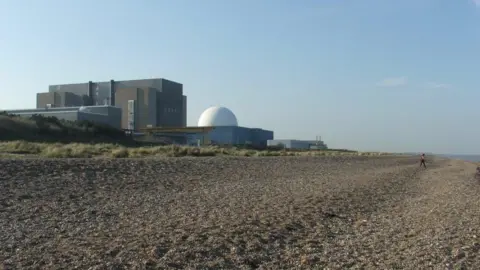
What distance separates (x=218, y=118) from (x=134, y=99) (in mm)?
20138

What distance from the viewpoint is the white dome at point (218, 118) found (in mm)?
116569

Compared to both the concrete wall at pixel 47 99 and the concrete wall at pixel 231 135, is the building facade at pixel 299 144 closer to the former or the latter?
the concrete wall at pixel 231 135

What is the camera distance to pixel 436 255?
25.5 ft

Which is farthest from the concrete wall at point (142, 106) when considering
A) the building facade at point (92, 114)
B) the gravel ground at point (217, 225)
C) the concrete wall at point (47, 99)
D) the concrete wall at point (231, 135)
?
the gravel ground at point (217, 225)

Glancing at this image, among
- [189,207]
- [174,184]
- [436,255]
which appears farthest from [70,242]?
[174,184]

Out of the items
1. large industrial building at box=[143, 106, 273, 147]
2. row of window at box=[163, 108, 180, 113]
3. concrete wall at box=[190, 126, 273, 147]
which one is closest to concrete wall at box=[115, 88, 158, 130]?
row of window at box=[163, 108, 180, 113]

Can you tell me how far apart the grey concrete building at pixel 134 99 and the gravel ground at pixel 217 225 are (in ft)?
295

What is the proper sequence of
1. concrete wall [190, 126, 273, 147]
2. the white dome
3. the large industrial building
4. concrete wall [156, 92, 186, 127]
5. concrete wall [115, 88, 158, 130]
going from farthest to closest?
the white dome, concrete wall [156, 92, 186, 127], concrete wall [190, 126, 273, 147], concrete wall [115, 88, 158, 130], the large industrial building

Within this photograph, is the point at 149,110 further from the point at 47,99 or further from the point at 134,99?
the point at 47,99

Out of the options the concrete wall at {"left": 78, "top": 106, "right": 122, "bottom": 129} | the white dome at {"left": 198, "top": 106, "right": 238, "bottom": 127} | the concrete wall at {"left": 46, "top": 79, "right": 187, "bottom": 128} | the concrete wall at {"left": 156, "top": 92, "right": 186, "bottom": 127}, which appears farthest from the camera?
the white dome at {"left": 198, "top": 106, "right": 238, "bottom": 127}

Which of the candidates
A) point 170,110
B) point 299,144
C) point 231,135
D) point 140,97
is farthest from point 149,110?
point 299,144

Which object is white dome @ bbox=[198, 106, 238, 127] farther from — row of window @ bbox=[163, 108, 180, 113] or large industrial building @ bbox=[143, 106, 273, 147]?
row of window @ bbox=[163, 108, 180, 113]

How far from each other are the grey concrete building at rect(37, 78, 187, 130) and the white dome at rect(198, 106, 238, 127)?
206 inches

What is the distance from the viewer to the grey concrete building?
107 meters
